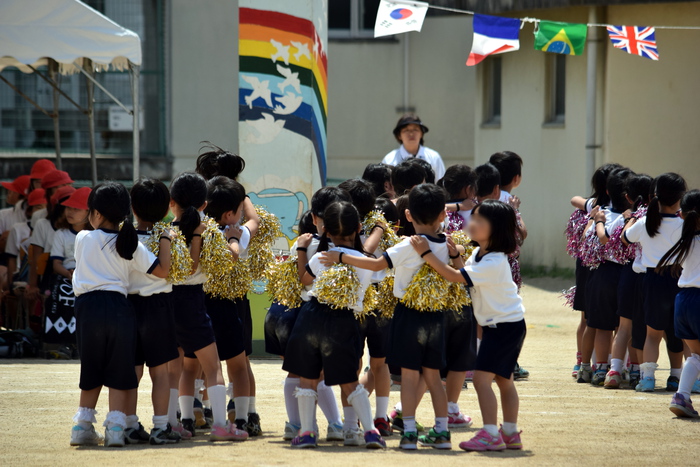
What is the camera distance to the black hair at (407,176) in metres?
7.13

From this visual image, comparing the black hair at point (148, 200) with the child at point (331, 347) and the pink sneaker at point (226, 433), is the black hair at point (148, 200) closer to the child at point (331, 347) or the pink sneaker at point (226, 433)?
the child at point (331, 347)

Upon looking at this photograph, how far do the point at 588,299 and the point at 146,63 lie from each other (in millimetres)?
11682

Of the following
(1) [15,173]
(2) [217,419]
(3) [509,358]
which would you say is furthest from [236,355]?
(1) [15,173]

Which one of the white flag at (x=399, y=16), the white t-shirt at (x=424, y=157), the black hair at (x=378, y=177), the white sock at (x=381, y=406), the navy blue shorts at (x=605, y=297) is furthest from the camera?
the white flag at (x=399, y=16)

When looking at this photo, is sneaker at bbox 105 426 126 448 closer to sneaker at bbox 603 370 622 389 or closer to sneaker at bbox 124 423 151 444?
sneaker at bbox 124 423 151 444

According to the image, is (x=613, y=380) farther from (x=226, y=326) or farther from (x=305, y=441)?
(x=226, y=326)

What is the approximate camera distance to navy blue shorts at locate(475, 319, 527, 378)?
5.55 m

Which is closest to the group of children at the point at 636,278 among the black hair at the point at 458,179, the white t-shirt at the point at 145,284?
the black hair at the point at 458,179

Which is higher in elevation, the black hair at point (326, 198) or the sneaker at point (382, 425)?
the black hair at point (326, 198)

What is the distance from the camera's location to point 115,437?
5594 mm

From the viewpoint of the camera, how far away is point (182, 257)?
5.64 meters

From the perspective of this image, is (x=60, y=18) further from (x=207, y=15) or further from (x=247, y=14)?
(x=207, y=15)

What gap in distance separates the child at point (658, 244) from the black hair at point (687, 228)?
1.17 ft

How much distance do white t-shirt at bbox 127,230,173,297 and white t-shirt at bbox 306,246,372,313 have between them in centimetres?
83
